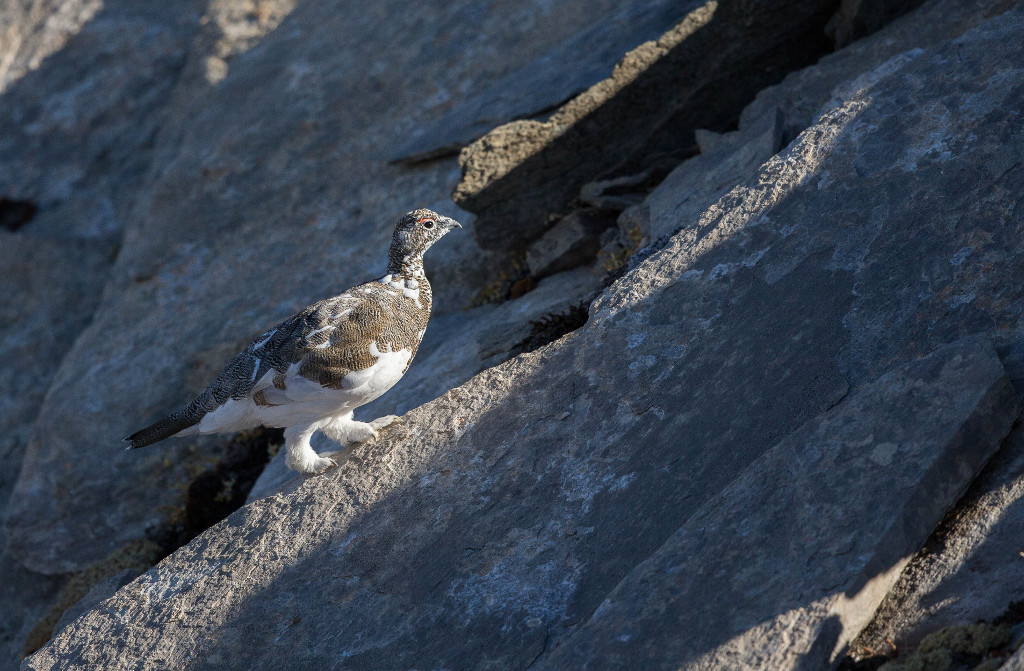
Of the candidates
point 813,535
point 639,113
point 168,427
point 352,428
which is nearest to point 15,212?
point 168,427

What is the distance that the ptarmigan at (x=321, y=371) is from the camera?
20.5 ft

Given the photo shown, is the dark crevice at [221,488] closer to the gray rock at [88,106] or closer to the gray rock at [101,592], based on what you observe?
the gray rock at [101,592]

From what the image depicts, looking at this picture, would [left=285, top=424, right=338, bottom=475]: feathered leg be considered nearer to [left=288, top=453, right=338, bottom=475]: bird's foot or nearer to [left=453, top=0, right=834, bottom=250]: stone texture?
[left=288, top=453, right=338, bottom=475]: bird's foot

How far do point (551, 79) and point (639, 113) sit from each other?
1.52 m

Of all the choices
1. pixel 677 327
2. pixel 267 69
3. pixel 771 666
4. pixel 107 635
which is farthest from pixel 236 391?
pixel 267 69

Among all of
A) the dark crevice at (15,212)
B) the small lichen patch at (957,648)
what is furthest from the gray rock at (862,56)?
the dark crevice at (15,212)

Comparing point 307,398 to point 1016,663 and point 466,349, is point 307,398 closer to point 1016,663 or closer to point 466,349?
point 466,349

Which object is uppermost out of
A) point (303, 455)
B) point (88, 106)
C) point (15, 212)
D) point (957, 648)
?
point (88, 106)

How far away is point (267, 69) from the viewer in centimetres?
1455

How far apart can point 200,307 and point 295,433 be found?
19.1ft

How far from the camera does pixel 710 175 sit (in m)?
8.41

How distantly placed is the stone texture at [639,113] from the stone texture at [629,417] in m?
3.24

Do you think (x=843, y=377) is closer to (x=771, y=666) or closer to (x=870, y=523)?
(x=870, y=523)

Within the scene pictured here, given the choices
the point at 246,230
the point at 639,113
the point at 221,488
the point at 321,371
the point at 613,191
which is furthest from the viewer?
the point at 246,230
